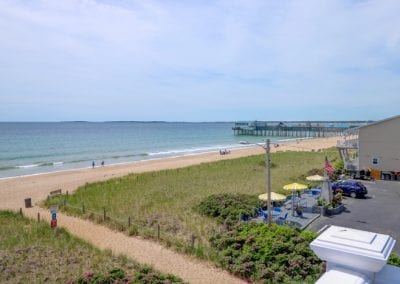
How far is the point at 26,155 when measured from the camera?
62375 mm

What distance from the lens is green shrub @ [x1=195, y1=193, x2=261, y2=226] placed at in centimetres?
1905

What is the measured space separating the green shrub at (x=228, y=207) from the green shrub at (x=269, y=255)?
3337 millimetres

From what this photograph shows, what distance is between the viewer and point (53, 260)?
1323 centimetres

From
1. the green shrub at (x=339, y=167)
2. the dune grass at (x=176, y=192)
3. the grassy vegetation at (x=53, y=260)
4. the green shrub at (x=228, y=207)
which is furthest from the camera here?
the green shrub at (x=339, y=167)

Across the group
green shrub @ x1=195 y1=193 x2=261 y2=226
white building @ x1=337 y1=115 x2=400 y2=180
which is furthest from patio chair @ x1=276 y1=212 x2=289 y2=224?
white building @ x1=337 y1=115 x2=400 y2=180

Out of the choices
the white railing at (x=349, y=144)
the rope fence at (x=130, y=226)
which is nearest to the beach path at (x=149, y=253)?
the rope fence at (x=130, y=226)

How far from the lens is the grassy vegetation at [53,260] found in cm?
1167

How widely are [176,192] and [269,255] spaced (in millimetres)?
14666

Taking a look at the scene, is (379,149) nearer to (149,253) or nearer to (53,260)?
(149,253)

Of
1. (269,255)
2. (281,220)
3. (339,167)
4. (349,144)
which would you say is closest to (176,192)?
(281,220)

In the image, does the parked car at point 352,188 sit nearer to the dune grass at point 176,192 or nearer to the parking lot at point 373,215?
the parking lot at point 373,215

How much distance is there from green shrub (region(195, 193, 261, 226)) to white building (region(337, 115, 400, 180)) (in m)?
15.8

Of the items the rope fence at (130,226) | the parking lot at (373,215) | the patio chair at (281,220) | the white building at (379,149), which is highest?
the white building at (379,149)

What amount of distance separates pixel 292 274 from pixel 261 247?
1745 mm
